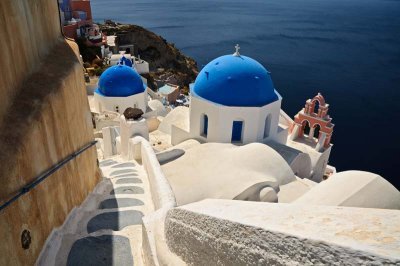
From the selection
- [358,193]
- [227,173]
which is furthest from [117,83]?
[358,193]

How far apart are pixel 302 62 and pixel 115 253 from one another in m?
46.7

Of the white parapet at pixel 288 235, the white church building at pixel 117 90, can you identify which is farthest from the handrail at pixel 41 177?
the white church building at pixel 117 90

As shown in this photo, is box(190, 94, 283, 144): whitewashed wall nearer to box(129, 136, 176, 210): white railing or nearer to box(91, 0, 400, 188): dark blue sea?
box(129, 136, 176, 210): white railing

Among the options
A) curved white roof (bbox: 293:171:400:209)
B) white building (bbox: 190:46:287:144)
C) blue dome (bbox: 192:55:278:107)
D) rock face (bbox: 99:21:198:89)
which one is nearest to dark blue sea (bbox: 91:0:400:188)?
rock face (bbox: 99:21:198:89)

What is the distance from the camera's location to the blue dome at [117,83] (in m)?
16.7

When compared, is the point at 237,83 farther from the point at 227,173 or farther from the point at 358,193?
the point at 358,193

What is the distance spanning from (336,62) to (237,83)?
4086 centimetres

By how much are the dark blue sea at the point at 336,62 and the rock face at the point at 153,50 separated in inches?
316

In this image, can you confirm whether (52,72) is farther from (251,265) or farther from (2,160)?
(251,265)

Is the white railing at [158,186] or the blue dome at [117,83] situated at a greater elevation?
the white railing at [158,186]

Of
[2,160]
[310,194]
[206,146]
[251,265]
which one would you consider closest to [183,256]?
[251,265]

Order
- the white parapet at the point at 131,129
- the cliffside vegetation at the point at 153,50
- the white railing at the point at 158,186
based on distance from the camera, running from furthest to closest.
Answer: the cliffside vegetation at the point at 153,50 < the white parapet at the point at 131,129 < the white railing at the point at 158,186

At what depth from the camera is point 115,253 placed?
4492 millimetres

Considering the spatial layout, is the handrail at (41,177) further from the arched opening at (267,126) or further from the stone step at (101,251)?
the arched opening at (267,126)
